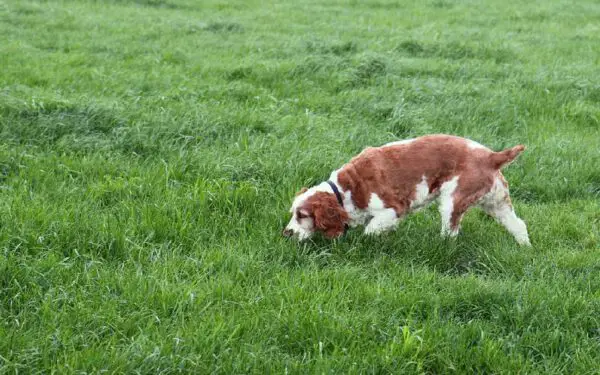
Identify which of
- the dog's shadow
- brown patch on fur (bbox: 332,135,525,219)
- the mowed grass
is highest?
brown patch on fur (bbox: 332,135,525,219)

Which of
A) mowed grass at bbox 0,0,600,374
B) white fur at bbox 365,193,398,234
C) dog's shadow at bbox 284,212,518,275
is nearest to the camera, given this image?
mowed grass at bbox 0,0,600,374

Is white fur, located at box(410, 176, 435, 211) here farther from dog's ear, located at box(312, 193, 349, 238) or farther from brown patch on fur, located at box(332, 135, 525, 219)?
dog's ear, located at box(312, 193, 349, 238)

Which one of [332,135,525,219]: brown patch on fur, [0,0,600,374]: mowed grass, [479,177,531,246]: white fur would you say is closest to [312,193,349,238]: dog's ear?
[0,0,600,374]: mowed grass

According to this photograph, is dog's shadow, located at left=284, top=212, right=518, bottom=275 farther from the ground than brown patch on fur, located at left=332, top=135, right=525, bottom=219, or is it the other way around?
brown patch on fur, located at left=332, top=135, right=525, bottom=219

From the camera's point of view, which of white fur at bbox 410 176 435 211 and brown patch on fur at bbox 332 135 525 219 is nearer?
brown patch on fur at bbox 332 135 525 219

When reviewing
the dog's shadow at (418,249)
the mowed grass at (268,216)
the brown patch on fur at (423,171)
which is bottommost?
the dog's shadow at (418,249)

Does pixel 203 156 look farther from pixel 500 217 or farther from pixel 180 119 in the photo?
pixel 500 217

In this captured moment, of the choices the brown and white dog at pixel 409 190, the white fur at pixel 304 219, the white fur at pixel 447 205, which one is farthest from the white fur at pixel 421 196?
the white fur at pixel 304 219

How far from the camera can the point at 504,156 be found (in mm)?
5387

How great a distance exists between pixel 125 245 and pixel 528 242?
3008mm

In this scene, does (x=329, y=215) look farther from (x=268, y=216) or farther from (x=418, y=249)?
(x=418, y=249)

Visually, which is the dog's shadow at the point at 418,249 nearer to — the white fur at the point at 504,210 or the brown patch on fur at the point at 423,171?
the white fur at the point at 504,210

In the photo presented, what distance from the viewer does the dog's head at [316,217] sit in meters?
5.30

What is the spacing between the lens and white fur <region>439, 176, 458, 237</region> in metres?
5.38
